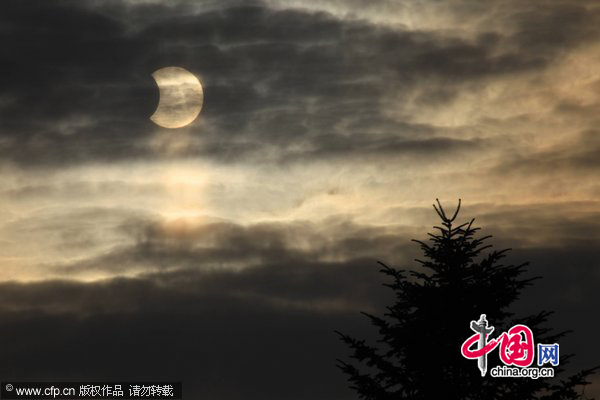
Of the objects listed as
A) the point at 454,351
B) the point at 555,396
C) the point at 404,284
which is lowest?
the point at 555,396

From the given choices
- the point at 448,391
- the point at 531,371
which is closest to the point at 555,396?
the point at 531,371

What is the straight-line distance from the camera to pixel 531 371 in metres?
27.2

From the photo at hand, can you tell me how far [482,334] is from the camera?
28.3m

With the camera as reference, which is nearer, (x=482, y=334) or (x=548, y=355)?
(x=548, y=355)

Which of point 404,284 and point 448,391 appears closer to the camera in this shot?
point 448,391

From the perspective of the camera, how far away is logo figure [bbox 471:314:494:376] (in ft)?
90.7

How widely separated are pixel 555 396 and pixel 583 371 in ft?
3.55

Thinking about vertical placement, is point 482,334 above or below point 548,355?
above

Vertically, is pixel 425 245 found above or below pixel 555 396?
above

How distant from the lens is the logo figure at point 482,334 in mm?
27656

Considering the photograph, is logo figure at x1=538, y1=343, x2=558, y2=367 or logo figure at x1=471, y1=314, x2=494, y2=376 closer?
logo figure at x1=538, y1=343, x2=558, y2=367

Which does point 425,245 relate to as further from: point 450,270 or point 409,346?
point 409,346

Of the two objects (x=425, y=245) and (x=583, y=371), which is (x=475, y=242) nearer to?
(x=425, y=245)

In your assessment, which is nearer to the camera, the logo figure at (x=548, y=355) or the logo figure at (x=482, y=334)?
the logo figure at (x=548, y=355)
